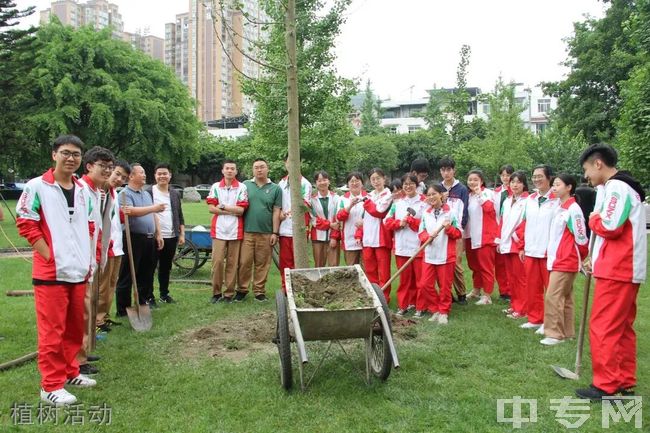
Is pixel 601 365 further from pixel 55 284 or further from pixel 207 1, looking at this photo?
pixel 207 1

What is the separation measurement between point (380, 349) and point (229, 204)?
142 inches

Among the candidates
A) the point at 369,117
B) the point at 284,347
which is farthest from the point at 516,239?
the point at 369,117

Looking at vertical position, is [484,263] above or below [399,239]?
below

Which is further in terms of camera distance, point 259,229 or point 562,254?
point 259,229

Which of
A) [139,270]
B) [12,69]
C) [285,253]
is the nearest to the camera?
[139,270]

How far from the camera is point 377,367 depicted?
4.49 metres

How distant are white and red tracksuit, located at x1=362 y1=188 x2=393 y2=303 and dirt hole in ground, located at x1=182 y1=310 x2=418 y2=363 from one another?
0.96 meters

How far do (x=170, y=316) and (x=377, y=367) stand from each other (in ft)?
10.1

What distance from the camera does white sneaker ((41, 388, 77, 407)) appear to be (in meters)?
3.93

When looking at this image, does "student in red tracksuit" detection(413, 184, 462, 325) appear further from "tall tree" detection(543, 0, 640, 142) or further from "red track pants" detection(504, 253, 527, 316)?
"tall tree" detection(543, 0, 640, 142)

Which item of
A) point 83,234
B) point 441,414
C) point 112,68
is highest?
point 112,68

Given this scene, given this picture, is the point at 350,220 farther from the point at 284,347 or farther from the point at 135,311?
the point at 284,347

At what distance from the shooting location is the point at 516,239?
6820 mm

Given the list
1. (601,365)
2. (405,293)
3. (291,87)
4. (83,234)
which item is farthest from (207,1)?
(601,365)
